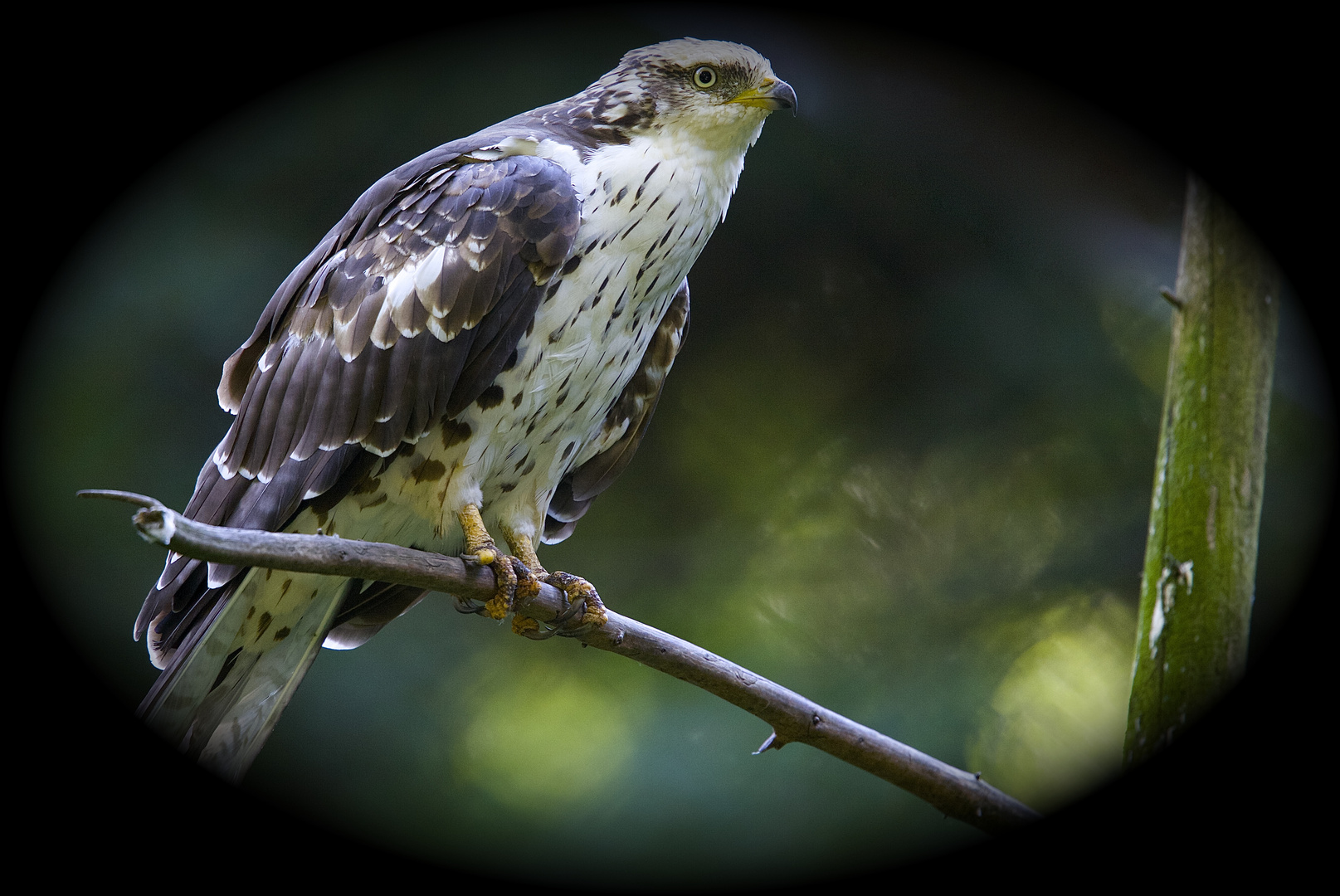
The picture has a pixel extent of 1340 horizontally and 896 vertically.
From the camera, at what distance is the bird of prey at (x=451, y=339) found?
2.21 m

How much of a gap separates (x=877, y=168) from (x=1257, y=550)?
1240mm

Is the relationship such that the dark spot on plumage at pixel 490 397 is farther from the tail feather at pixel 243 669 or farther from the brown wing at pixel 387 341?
the tail feather at pixel 243 669

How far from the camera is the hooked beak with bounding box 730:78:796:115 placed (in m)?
2.17

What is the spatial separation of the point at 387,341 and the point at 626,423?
2.40 ft

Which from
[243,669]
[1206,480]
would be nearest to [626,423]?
[243,669]

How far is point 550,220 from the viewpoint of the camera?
7.14 feet

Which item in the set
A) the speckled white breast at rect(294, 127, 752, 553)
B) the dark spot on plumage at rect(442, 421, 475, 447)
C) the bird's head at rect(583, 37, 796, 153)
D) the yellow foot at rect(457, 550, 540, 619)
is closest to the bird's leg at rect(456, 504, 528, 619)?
the yellow foot at rect(457, 550, 540, 619)

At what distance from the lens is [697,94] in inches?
88.1

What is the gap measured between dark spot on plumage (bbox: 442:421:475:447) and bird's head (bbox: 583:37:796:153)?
78cm

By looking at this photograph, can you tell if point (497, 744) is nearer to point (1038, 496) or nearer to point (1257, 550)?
point (1038, 496)

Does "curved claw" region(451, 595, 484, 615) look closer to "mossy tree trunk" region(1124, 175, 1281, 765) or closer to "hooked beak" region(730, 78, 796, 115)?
"hooked beak" region(730, 78, 796, 115)

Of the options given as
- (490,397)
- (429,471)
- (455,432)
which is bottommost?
(429,471)

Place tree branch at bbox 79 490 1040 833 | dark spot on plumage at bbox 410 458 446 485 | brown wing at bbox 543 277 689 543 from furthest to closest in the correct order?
brown wing at bbox 543 277 689 543 < dark spot on plumage at bbox 410 458 446 485 < tree branch at bbox 79 490 1040 833

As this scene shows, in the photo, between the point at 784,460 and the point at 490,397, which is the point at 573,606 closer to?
the point at 490,397
